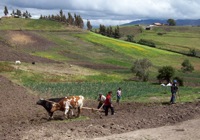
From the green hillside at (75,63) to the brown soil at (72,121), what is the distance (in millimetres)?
7157

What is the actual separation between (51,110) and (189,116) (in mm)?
8459

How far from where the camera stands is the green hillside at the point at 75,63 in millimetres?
39219

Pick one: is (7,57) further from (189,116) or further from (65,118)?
(189,116)

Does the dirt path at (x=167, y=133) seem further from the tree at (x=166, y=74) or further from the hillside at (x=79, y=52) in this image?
the tree at (x=166, y=74)

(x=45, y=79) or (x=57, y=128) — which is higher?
(x=57, y=128)

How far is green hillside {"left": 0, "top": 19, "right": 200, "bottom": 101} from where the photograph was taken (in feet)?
129

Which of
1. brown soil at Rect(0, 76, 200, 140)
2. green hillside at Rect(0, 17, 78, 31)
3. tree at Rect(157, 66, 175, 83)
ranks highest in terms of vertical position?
green hillside at Rect(0, 17, 78, 31)

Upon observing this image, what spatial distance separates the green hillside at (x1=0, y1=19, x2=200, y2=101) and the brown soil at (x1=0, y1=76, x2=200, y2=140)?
7157 mm

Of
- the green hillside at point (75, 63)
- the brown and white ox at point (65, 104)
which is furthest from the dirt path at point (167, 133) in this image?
the green hillside at point (75, 63)

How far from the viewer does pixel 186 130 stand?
16.9 m

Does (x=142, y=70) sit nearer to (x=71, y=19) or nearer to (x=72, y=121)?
(x=72, y=121)

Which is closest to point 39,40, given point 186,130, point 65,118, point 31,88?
point 31,88

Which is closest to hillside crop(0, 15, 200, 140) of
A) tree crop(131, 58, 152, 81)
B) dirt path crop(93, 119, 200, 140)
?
dirt path crop(93, 119, 200, 140)

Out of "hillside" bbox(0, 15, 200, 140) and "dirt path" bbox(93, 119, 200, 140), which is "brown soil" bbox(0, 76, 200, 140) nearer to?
"hillside" bbox(0, 15, 200, 140)
